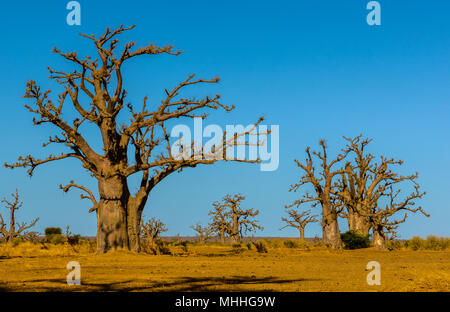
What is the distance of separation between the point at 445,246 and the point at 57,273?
34058 millimetres

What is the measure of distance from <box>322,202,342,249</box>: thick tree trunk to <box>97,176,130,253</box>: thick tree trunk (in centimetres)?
1631

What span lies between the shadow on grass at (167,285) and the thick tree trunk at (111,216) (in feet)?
40.6

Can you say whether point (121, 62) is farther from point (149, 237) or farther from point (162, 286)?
point (149, 237)

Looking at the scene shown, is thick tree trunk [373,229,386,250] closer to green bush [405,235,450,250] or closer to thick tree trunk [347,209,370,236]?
thick tree trunk [347,209,370,236]

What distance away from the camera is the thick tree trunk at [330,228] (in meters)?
38.8

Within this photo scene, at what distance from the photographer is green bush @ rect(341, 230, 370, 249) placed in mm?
39375

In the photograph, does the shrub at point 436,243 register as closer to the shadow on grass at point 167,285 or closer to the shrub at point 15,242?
the shrub at point 15,242

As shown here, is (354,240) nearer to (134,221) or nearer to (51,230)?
(134,221)

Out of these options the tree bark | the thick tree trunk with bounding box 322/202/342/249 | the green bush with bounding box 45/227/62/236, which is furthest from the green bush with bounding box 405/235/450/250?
the green bush with bounding box 45/227/62/236

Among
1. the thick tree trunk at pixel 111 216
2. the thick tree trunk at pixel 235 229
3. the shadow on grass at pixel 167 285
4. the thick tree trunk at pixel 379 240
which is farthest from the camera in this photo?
the thick tree trunk at pixel 235 229

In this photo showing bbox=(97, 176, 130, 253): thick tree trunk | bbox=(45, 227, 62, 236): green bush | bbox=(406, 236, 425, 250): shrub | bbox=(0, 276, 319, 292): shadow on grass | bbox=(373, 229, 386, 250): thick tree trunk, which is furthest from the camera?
bbox=(45, 227, 62, 236): green bush

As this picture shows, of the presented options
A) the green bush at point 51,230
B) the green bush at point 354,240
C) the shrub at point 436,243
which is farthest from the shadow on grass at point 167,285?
the green bush at point 51,230

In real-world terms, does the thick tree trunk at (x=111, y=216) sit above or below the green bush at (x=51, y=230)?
above

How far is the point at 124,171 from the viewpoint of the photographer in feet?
88.1
